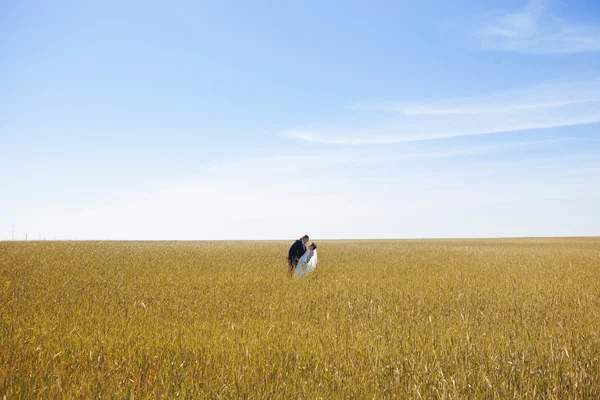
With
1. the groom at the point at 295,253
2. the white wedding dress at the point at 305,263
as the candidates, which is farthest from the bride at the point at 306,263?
the groom at the point at 295,253

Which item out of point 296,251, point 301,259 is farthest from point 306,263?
point 296,251

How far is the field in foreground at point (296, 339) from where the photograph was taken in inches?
157

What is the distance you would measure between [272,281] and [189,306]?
348cm

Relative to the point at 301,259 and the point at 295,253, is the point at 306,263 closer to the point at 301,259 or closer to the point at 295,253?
the point at 301,259

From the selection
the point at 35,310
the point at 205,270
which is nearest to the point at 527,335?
the point at 35,310

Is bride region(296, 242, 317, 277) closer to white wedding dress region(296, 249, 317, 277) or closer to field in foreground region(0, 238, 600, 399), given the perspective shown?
white wedding dress region(296, 249, 317, 277)

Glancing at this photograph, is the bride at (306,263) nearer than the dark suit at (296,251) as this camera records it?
Yes

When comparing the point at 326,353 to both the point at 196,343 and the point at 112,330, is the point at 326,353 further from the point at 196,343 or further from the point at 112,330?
the point at 112,330

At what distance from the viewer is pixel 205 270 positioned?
13.9 meters

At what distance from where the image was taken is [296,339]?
538 centimetres

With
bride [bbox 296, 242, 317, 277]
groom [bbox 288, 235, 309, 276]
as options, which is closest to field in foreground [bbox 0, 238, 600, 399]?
bride [bbox 296, 242, 317, 277]

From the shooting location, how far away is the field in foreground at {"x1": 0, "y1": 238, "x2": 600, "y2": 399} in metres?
4.00

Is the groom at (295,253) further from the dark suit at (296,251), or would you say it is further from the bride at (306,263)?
the bride at (306,263)

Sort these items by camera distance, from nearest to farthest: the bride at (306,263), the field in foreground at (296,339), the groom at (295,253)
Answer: the field in foreground at (296,339), the bride at (306,263), the groom at (295,253)
